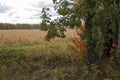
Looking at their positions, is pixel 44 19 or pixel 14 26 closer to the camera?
pixel 44 19

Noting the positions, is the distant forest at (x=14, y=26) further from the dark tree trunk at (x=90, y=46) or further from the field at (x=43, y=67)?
the dark tree trunk at (x=90, y=46)

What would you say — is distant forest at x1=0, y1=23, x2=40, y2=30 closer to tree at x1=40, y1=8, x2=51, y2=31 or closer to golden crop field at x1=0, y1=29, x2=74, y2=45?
golden crop field at x1=0, y1=29, x2=74, y2=45

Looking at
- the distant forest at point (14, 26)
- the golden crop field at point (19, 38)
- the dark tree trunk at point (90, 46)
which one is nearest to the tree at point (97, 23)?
the dark tree trunk at point (90, 46)

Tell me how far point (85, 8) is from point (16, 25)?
218ft

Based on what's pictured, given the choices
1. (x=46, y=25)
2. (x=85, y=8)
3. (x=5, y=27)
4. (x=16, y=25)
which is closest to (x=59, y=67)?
(x=46, y=25)

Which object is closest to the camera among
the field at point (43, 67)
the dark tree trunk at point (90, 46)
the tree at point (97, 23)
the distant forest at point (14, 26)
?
the tree at point (97, 23)

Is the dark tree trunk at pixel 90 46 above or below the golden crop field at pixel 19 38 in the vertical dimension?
above

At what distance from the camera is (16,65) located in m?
16.4

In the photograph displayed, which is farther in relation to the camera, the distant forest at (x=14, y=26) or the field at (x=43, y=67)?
the distant forest at (x=14, y=26)

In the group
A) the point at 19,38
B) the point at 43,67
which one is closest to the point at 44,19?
the point at 43,67

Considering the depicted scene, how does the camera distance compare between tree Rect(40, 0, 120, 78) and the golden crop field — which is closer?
tree Rect(40, 0, 120, 78)

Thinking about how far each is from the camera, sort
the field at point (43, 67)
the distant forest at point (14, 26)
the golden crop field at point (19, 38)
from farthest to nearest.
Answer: the distant forest at point (14, 26) → the golden crop field at point (19, 38) → the field at point (43, 67)

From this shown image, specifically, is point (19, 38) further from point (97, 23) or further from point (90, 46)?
point (97, 23)

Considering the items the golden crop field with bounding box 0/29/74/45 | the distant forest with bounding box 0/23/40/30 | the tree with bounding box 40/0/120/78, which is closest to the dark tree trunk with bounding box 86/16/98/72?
the tree with bounding box 40/0/120/78
